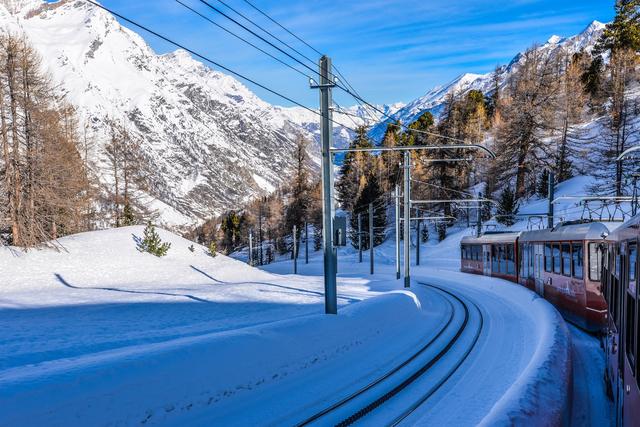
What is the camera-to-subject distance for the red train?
14.6m

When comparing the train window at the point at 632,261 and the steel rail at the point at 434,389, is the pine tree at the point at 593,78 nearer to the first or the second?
the steel rail at the point at 434,389

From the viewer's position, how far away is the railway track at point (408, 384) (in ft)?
26.2

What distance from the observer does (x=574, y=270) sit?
15.8m

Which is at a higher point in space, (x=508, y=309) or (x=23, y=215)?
(x=23, y=215)

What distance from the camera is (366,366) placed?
10992 mm

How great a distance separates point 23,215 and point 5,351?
20527mm

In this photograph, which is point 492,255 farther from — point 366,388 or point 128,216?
point 128,216

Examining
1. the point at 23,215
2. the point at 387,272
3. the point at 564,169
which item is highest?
the point at 564,169

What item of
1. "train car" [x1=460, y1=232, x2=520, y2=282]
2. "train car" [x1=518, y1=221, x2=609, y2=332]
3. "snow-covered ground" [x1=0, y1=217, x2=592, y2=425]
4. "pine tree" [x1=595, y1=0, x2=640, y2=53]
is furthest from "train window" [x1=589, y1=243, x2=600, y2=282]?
"pine tree" [x1=595, y1=0, x2=640, y2=53]

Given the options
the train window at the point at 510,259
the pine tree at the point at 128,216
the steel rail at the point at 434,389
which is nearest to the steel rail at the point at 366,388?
the steel rail at the point at 434,389

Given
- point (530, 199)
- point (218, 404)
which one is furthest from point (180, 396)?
point (530, 199)

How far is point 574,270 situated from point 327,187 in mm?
8213

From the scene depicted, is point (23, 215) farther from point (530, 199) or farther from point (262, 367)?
point (530, 199)

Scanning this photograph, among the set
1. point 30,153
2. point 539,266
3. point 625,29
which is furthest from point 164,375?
point 625,29
